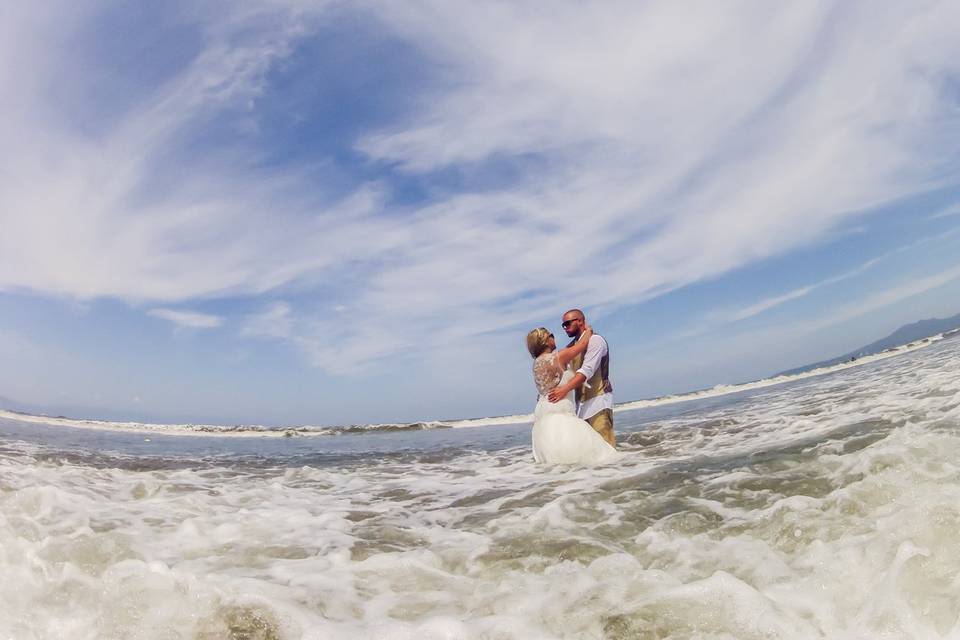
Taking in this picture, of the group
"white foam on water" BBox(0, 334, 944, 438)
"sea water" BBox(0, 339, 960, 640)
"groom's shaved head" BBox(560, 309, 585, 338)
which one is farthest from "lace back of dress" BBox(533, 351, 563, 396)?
"white foam on water" BBox(0, 334, 944, 438)

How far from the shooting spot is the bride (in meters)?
8.94

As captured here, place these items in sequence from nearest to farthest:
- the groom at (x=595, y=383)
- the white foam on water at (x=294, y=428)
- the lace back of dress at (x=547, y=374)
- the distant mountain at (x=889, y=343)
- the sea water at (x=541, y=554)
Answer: the sea water at (x=541, y=554)
the lace back of dress at (x=547, y=374)
the groom at (x=595, y=383)
the white foam on water at (x=294, y=428)
the distant mountain at (x=889, y=343)

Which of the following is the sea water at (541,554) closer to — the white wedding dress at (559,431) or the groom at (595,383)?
the white wedding dress at (559,431)

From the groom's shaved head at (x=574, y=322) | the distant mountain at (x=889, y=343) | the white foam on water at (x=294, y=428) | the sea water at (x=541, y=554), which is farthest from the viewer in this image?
the distant mountain at (x=889, y=343)

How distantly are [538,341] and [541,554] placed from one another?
638cm

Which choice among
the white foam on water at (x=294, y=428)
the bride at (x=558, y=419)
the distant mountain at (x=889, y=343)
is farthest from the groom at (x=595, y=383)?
the distant mountain at (x=889, y=343)

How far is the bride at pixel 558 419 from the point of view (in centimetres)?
894

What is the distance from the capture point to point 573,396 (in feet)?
32.3

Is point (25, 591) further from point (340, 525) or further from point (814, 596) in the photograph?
point (814, 596)

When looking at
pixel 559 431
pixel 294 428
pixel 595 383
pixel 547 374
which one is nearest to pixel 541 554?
pixel 559 431

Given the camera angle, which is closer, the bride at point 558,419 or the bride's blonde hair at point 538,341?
the bride at point 558,419

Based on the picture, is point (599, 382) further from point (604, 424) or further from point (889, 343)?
point (889, 343)

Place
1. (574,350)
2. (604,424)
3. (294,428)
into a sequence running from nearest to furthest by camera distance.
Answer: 1. (574,350)
2. (604,424)
3. (294,428)

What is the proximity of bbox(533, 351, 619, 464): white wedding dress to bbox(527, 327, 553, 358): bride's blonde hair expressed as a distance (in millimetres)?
252
